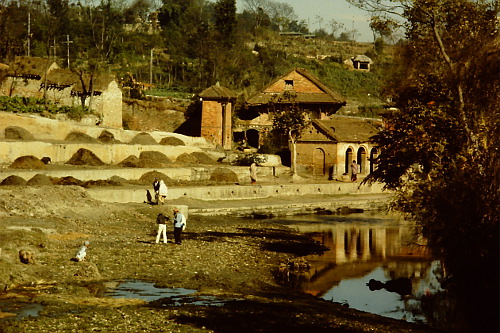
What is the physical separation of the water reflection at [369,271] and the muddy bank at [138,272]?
1.26 m

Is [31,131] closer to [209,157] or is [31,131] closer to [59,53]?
[209,157]

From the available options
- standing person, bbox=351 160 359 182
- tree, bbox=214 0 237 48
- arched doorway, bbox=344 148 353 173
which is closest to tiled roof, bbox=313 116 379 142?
arched doorway, bbox=344 148 353 173

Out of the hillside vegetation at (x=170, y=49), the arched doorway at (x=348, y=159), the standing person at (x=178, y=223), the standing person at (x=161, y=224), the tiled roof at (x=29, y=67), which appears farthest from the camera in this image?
the hillside vegetation at (x=170, y=49)

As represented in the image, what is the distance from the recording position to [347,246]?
35.8 m

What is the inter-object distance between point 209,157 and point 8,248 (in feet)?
115

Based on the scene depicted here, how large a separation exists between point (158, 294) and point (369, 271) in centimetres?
Result: 1129

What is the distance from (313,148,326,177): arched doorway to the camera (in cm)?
6128

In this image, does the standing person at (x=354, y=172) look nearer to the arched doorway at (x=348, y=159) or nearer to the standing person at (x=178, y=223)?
the arched doorway at (x=348, y=159)

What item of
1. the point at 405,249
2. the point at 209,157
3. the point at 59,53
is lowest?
the point at 405,249

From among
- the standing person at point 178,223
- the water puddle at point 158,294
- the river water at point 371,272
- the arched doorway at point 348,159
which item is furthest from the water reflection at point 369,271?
the arched doorway at point 348,159

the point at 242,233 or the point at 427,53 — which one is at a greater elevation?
the point at 427,53

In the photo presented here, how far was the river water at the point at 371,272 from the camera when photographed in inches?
941

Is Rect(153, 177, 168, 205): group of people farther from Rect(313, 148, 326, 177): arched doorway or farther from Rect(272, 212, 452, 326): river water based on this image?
Rect(313, 148, 326, 177): arched doorway

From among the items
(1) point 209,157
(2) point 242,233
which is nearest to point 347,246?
(2) point 242,233
